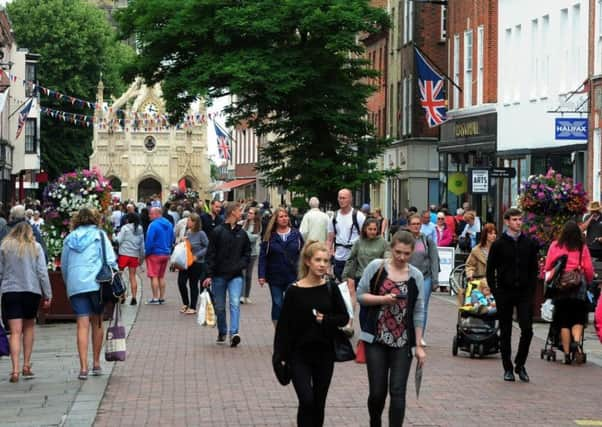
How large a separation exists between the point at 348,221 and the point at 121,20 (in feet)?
111

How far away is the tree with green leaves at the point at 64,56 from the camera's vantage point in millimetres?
92812

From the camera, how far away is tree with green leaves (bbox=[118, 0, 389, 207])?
50.4 meters

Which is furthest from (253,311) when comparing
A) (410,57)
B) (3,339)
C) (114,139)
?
(114,139)

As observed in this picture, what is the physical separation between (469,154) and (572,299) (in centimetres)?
3182

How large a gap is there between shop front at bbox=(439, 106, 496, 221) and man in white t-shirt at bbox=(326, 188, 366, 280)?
20.1m

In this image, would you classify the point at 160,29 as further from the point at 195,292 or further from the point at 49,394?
the point at 49,394

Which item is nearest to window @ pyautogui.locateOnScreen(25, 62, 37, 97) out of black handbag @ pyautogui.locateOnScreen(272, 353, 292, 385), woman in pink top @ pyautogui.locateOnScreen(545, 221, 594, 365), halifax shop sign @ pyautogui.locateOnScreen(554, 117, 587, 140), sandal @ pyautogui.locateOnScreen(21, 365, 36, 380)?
halifax shop sign @ pyautogui.locateOnScreen(554, 117, 587, 140)

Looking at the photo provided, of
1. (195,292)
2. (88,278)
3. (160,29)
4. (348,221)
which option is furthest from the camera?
(160,29)

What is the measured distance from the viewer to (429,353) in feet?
61.5

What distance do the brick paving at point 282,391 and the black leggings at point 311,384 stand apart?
2.13 metres

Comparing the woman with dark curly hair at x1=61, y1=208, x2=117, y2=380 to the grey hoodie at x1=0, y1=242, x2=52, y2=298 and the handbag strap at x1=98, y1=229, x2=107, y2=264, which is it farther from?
the grey hoodie at x1=0, y1=242, x2=52, y2=298

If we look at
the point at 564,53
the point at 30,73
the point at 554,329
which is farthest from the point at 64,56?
the point at 554,329

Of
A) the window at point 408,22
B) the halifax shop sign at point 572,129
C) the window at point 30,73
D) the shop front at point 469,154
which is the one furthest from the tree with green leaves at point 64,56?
the halifax shop sign at point 572,129

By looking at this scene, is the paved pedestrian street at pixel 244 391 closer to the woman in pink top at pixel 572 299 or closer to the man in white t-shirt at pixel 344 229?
the woman in pink top at pixel 572 299
